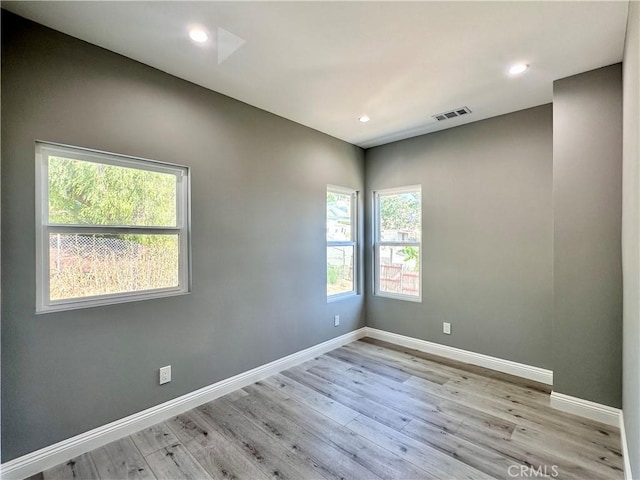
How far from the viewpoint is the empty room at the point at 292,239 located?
1825 millimetres

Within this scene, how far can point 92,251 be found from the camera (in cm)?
212

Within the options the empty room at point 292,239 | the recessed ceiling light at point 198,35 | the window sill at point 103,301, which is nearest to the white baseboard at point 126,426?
the empty room at point 292,239

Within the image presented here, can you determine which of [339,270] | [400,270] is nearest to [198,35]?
[339,270]

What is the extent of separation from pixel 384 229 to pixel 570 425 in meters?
2.73

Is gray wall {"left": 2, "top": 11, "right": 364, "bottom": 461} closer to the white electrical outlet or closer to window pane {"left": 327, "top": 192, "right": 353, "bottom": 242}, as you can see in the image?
the white electrical outlet

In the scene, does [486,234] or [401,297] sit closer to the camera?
[486,234]

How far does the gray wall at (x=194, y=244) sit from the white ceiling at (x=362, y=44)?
0.26 m

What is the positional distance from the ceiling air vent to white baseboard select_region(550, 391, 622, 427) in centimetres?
269

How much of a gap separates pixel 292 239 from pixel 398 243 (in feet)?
5.07

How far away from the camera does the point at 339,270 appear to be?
13.5ft

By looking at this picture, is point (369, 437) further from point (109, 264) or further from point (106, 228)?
point (106, 228)

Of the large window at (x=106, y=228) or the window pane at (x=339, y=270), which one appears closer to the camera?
the large window at (x=106, y=228)

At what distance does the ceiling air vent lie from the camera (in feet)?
10.2

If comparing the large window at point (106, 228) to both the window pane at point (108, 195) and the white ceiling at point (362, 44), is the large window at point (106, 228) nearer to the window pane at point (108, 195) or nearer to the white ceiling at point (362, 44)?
the window pane at point (108, 195)
